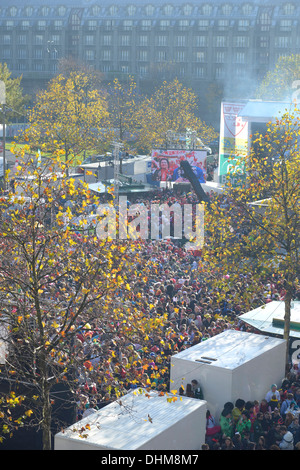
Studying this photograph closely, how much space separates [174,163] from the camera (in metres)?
42.7

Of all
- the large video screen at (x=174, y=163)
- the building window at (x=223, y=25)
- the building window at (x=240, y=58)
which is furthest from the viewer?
the building window at (x=223, y=25)

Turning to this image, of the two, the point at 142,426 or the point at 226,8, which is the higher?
the point at 226,8

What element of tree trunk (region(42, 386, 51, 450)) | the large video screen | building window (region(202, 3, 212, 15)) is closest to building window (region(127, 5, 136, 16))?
building window (region(202, 3, 212, 15))

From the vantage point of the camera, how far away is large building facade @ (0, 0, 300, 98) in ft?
335

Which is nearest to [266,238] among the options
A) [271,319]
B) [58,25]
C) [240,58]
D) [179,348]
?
[271,319]

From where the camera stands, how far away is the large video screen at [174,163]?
42062mm

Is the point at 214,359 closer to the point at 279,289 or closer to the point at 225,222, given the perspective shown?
the point at 225,222

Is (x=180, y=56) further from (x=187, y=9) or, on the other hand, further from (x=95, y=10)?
(x=95, y=10)

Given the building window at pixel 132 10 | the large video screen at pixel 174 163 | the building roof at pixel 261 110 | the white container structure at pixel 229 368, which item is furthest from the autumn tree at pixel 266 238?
the building window at pixel 132 10

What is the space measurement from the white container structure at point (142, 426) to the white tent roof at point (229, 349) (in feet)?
5.53

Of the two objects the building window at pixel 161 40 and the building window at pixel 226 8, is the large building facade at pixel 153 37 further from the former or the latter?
the building window at pixel 161 40

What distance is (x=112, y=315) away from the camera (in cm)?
1144

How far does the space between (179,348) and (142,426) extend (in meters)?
5.34

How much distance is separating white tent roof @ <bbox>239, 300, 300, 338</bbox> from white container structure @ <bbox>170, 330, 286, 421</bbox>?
185 cm
